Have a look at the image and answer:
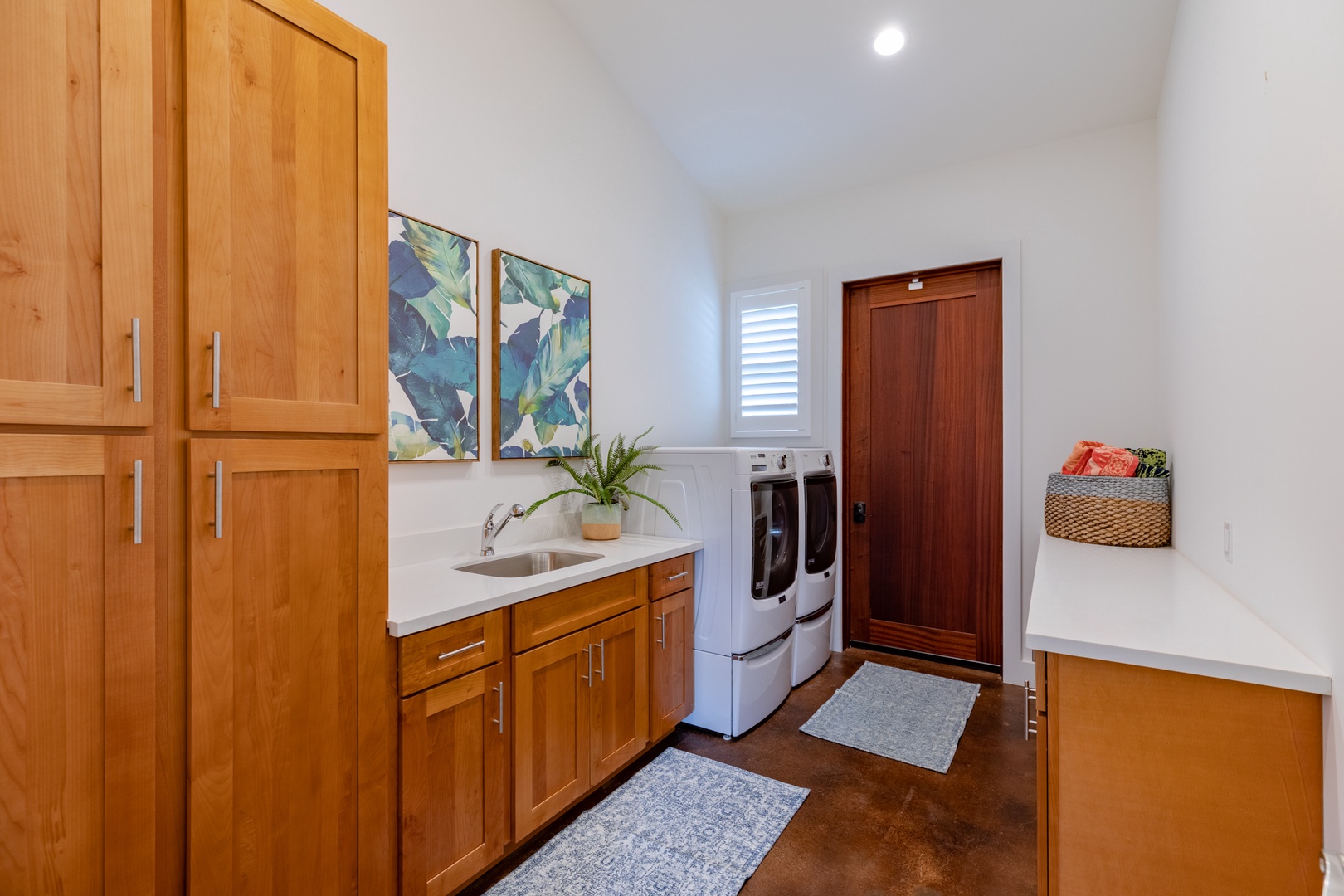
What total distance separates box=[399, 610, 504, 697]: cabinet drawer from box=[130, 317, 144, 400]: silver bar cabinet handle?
77 centimetres

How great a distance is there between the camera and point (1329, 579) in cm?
102

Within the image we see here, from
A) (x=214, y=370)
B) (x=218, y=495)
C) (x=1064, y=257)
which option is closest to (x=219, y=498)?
(x=218, y=495)

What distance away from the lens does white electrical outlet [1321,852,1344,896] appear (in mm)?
743

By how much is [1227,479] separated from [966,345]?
1968 millimetres

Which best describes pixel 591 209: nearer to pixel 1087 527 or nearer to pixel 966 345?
pixel 966 345

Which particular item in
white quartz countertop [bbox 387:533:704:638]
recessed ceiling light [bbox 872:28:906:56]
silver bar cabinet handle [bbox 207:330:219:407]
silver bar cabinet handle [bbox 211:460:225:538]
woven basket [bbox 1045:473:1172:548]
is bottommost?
white quartz countertop [bbox 387:533:704:638]

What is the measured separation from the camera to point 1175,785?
1.10 metres

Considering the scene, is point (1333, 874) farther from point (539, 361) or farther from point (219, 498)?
point (539, 361)

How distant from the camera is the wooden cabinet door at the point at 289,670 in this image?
1.21 metres

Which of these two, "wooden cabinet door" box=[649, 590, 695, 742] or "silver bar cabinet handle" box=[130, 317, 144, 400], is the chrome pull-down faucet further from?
"silver bar cabinet handle" box=[130, 317, 144, 400]

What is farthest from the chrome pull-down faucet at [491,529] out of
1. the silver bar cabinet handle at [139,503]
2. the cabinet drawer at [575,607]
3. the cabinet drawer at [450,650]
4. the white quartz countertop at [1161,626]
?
the white quartz countertop at [1161,626]

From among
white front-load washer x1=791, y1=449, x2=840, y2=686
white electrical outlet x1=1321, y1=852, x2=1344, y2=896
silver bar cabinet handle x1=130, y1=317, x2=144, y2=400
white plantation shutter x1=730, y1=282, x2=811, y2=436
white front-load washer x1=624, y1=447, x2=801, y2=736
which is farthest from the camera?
white plantation shutter x1=730, y1=282, x2=811, y2=436

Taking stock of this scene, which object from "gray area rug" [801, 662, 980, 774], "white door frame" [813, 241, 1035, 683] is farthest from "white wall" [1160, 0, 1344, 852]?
"gray area rug" [801, 662, 980, 774]

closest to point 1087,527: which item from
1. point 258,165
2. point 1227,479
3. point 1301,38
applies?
point 1227,479
